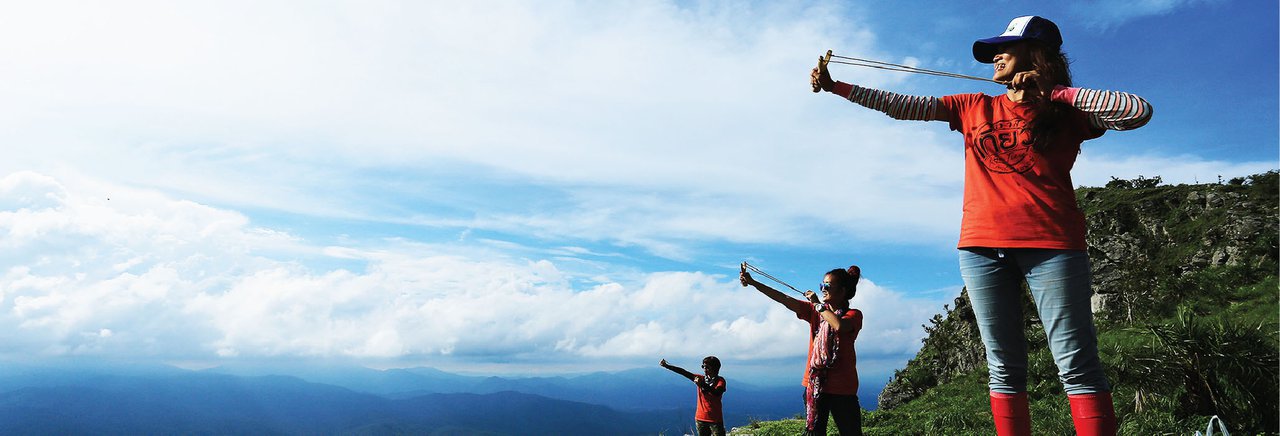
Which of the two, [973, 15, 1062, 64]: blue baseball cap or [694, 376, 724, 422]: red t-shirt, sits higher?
[973, 15, 1062, 64]: blue baseball cap

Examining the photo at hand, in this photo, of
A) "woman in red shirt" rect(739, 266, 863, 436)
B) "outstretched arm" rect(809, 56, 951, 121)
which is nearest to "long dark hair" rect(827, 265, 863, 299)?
"woman in red shirt" rect(739, 266, 863, 436)

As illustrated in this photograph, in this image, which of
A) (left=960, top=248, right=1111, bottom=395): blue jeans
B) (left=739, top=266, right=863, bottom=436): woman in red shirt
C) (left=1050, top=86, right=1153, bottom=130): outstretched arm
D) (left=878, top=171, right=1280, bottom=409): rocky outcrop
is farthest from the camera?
(left=878, top=171, right=1280, bottom=409): rocky outcrop

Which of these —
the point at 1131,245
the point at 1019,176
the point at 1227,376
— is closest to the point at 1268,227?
the point at 1131,245

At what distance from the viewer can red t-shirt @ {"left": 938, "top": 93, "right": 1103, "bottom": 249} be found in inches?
116

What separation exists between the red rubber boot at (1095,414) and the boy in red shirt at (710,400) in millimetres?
5650

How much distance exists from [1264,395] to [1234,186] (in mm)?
30164

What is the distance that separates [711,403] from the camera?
834 cm

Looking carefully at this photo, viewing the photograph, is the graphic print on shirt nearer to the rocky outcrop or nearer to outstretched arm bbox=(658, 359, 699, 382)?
outstretched arm bbox=(658, 359, 699, 382)

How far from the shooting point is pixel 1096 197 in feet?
117

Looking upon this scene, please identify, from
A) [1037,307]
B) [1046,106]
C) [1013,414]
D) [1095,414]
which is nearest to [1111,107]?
[1046,106]

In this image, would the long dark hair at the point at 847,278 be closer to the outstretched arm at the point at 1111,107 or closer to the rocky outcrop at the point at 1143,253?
the outstretched arm at the point at 1111,107

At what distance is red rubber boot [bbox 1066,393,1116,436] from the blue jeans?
3 cm

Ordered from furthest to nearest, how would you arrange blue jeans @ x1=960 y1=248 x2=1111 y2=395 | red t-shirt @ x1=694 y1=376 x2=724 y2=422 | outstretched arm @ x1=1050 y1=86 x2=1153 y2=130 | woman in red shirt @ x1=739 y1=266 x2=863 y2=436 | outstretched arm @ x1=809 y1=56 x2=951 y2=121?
1. red t-shirt @ x1=694 y1=376 x2=724 y2=422
2. woman in red shirt @ x1=739 y1=266 x2=863 y2=436
3. outstretched arm @ x1=809 y1=56 x2=951 y2=121
4. blue jeans @ x1=960 y1=248 x2=1111 y2=395
5. outstretched arm @ x1=1050 y1=86 x2=1153 y2=130

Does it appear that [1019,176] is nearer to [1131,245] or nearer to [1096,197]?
[1131,245]
